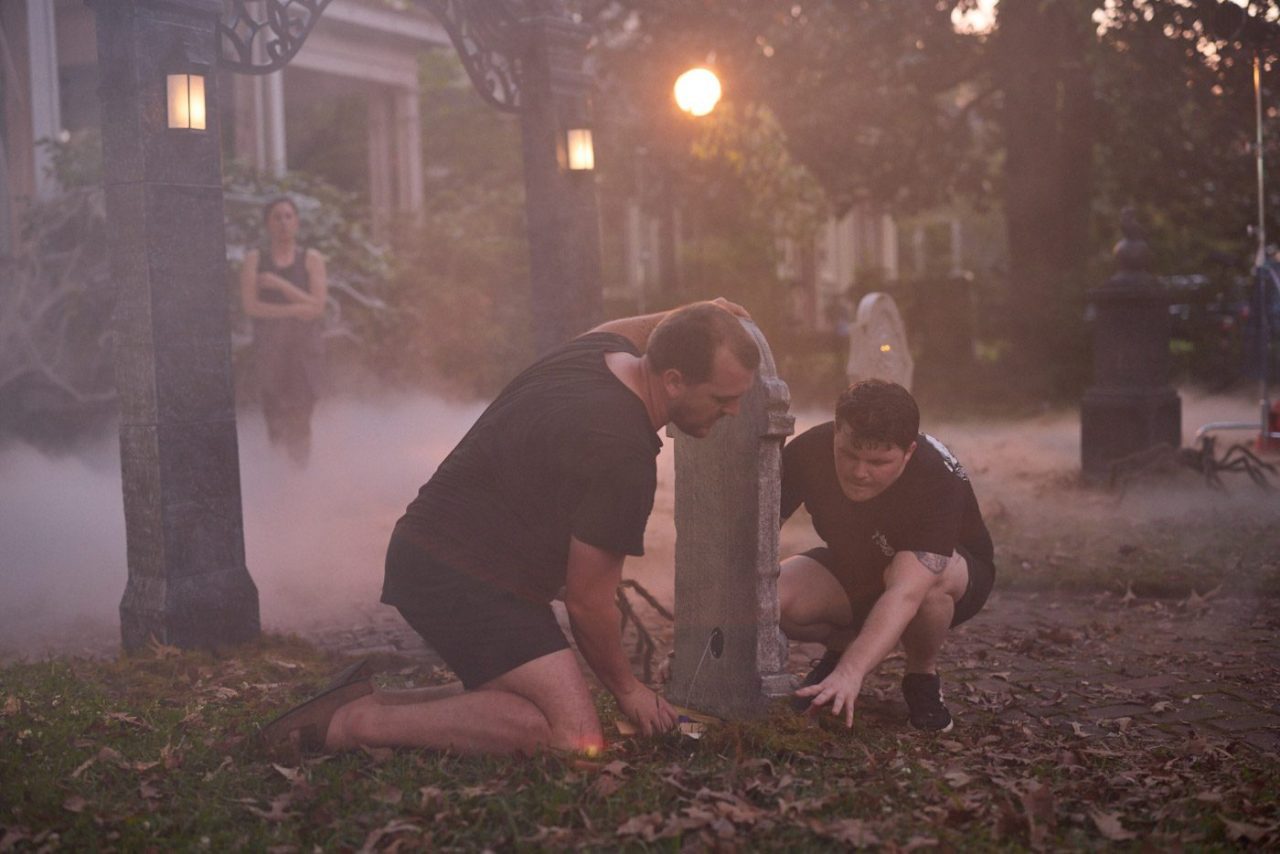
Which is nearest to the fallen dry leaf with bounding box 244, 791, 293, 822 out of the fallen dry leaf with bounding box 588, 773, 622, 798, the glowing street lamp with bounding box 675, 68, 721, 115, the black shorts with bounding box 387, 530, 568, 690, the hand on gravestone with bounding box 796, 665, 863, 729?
the black shorts with bounding box 387, 530, 568, 690

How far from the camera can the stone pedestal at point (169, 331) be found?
652 cm

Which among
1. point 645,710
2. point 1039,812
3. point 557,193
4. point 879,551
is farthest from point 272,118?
point 1039,812

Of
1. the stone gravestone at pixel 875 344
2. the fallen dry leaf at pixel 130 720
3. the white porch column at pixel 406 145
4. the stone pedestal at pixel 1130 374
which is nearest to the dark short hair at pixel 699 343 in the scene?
the fallen dry leaf at pixel 130 720

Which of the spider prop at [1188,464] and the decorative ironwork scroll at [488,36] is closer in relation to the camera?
the decorative ironwork scroll at [488,36]

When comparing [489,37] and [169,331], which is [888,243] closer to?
[489,37]

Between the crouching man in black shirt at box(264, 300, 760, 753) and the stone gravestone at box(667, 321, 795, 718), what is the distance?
492 mm

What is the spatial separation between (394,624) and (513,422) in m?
3.20

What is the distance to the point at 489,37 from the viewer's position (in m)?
8.62

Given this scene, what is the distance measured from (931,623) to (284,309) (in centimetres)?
579

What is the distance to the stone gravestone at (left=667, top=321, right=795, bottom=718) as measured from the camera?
5.08 m

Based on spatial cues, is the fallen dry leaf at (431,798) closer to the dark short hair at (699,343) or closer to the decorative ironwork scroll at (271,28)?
the dark short hair at (699,343)

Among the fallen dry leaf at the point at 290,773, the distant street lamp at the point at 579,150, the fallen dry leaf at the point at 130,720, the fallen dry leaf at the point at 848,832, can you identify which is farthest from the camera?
the distant street lamp at the point at 579,150

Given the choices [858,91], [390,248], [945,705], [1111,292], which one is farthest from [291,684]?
[858,91]

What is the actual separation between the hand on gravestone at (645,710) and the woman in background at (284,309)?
574cm
